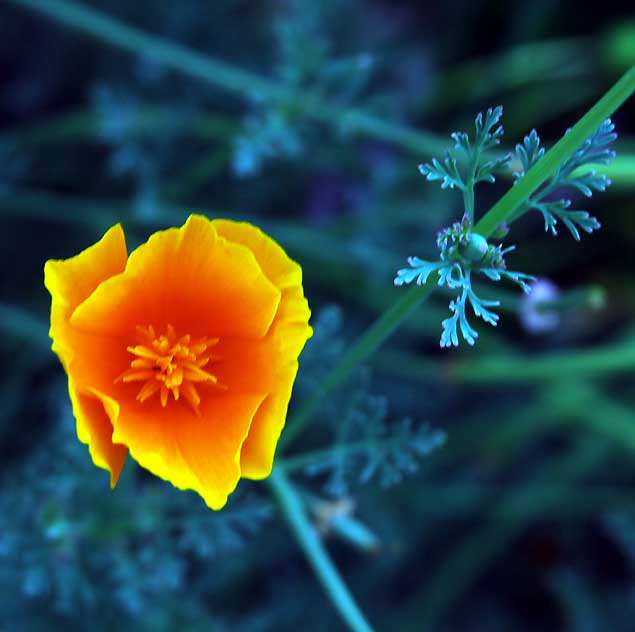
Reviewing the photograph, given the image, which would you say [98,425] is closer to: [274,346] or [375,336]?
[274,346]

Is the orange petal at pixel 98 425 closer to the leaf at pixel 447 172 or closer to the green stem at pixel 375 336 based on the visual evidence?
the green stem at pixel 375 336

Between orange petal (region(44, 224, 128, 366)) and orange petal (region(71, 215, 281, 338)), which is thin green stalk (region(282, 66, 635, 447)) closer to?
orange petal (region(71, 215, 281, 338))

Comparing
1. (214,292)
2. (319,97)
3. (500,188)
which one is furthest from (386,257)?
(214,292)

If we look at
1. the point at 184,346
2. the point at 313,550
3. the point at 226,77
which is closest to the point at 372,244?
the point at 226,77

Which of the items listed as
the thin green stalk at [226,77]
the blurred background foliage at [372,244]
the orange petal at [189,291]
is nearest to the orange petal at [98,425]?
the orange petal at [189,291]

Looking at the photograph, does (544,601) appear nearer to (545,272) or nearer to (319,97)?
(545,272)
